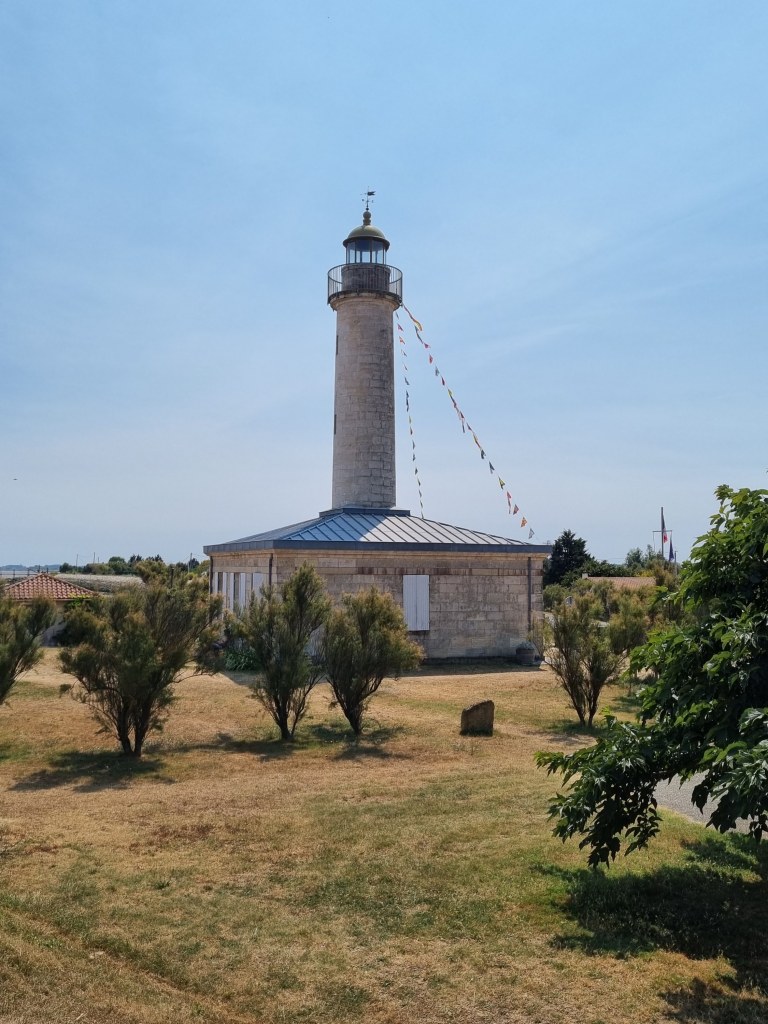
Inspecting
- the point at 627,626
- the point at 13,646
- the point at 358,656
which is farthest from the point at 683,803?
the point at 13,646

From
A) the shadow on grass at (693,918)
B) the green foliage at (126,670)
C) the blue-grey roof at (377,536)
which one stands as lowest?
the shadow on grass at (693,918)

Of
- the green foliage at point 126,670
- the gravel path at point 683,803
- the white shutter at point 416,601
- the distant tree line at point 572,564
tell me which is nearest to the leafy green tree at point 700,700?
the gravel path at point 683,803

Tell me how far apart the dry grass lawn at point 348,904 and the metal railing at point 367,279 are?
16584 mm

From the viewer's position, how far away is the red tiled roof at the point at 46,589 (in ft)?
87.5

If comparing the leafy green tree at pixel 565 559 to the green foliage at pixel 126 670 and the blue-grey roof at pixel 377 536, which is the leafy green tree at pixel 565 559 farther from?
the green foliage at pixel 126 670

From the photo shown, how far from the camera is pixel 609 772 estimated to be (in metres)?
5.45

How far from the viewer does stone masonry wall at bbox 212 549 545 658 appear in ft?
65.7

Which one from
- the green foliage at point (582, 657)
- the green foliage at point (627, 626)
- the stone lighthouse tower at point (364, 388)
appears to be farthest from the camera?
the stone lighthouse tower at point (364, 388)

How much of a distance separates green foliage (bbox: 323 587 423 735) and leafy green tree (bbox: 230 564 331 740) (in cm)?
36

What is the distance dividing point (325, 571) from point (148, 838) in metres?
12.5

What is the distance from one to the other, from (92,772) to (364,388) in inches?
599

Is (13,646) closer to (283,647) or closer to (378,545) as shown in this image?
(283,647)

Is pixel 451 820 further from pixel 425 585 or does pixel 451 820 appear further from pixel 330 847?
pixel 425 585

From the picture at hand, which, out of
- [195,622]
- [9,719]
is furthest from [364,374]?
[9,719]
